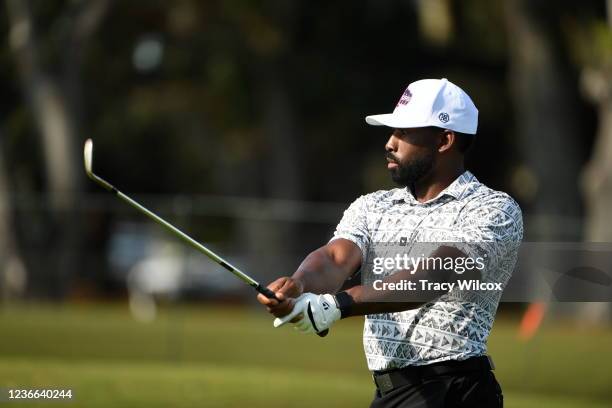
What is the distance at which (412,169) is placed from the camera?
6.39 metres

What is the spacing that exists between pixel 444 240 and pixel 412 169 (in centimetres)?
43

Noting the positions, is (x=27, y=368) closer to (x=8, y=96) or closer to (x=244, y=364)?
(x=244, y=364)

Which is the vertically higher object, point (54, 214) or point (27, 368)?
point (54, 214)

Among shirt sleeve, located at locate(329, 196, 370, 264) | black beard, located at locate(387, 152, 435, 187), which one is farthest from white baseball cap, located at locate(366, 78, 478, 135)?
shirt sleeve, located at locate(329, 196, 370, 264)

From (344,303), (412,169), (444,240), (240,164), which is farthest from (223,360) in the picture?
(240,164)

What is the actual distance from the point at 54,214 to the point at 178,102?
64.2 feet

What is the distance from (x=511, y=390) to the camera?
56.2ft

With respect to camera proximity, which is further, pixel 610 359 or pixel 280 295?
pixel 610 359

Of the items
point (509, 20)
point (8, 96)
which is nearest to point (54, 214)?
point (509, 20)

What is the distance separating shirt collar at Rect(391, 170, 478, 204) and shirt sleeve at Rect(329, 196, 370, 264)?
0.16 m

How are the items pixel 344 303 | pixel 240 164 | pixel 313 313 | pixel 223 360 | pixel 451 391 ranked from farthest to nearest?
pixel 240 164, pixel 223 360, pixel 451 391, pixel 344 303, pixel 313 313

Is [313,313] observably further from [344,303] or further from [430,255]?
[430,255]

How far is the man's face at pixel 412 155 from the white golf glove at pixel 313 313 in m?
0.88

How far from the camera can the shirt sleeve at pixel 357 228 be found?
21.0ft
